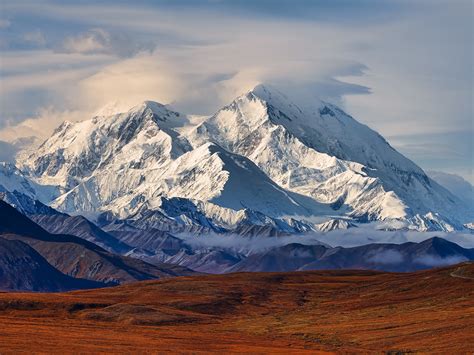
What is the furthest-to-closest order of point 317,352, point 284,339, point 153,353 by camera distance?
1. point 284,339
2. point 317,352
3. point 153,353

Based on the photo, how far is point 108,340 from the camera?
569ft

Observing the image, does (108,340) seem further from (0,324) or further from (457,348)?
(457,348)

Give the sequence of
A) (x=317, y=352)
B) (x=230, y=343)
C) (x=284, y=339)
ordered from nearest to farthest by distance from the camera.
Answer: (x=317, y=352) → (x=230, y=343) → (x=284, y=339)

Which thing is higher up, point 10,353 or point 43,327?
point 10,353

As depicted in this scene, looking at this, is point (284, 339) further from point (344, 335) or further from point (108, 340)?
point (108, 340)

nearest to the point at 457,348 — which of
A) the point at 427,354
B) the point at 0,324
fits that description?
the point at 427,354

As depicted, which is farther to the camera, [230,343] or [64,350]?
[230,343]

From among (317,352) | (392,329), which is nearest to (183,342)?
(317,352)

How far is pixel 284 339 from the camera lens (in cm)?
19250

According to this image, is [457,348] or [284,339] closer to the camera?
[457,348]

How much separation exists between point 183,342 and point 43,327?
26.2m

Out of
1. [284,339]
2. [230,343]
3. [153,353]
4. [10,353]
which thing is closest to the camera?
[10,353]

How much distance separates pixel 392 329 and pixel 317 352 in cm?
2628

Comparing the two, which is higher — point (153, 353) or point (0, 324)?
point (153, 353)
